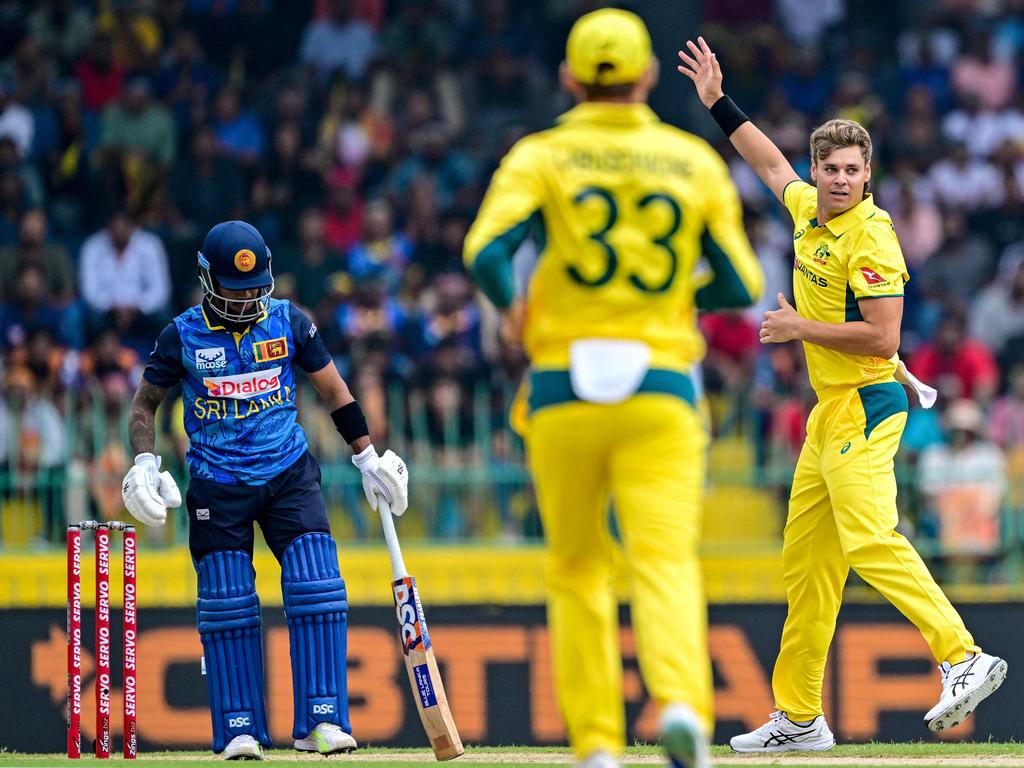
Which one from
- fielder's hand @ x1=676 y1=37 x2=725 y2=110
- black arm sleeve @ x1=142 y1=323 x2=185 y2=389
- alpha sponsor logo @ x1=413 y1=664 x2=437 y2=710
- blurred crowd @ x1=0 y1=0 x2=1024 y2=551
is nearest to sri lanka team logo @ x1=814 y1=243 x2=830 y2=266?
fielder's hand @ x1=676 y1=37 x2=725 y2=110

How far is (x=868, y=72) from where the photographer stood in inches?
756

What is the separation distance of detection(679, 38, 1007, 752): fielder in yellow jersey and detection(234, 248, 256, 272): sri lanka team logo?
2.12 m

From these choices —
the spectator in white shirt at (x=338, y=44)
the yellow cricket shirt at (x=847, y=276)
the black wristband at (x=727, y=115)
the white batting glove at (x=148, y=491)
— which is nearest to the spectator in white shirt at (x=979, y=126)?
the spectator in white shirt at (x=338, y=44)

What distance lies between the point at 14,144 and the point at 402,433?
5.78 m

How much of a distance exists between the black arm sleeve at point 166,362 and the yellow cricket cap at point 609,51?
2699 mm

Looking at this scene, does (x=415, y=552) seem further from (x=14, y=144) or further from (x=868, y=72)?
(x=868, y=72)

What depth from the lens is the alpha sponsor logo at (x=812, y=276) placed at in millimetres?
8117

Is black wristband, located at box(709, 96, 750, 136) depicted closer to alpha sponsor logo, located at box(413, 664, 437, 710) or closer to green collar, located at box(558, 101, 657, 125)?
green collar, located at box(558, 101, 657, 125)

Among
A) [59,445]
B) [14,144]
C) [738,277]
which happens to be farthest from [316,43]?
[738,277]

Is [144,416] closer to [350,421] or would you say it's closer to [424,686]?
[350,421]

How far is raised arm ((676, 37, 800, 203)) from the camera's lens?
862cm

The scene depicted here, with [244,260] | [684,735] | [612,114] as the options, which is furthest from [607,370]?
[244,260]

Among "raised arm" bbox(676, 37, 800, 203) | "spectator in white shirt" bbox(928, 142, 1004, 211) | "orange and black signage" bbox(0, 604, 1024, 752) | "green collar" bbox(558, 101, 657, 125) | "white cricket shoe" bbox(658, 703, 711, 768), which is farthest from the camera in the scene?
"spectator in white shirt" bbox(928, 142, 1004, 211)

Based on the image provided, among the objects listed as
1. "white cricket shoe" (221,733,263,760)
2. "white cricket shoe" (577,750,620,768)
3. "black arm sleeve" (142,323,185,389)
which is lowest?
"white cricket shoe" (221,733,263,760)
